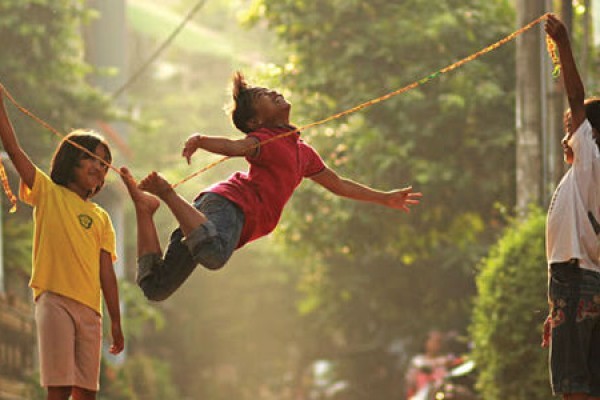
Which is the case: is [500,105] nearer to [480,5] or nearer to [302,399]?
[480,5]

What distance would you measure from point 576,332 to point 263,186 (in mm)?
1972

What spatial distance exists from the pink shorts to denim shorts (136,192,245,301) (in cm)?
37

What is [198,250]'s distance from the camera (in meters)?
8.09

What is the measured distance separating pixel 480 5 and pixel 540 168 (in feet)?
19.2

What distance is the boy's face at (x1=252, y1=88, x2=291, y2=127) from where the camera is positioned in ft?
28.6

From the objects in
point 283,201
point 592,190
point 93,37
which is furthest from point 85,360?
point 93,37

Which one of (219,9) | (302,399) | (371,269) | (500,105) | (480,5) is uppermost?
(219,9)

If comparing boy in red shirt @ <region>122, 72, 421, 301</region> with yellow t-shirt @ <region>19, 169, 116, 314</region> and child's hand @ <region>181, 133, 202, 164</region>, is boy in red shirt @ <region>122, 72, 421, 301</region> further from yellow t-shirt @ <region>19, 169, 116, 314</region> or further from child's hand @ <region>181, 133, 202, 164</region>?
yellow t-shirt @ <region>19, 169, 116, 314</region>

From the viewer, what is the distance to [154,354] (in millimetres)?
33625

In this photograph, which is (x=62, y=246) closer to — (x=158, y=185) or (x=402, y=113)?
(x=158, y=185)

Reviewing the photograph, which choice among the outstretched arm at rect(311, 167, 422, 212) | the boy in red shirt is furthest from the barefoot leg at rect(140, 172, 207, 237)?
the outstretched arm at rect(311, 167, 422, 212)

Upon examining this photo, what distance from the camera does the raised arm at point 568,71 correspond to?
24.6 feet

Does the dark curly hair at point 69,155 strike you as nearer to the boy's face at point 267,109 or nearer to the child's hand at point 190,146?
the child's hand at point 190,146

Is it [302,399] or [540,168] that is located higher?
[540,168]
